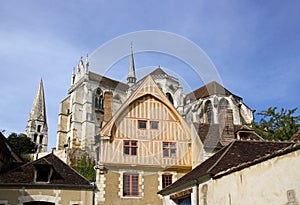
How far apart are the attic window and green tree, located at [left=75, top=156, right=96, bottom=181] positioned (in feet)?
42.9

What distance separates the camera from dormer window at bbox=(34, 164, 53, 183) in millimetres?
15609

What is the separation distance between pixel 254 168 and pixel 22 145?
147 ft

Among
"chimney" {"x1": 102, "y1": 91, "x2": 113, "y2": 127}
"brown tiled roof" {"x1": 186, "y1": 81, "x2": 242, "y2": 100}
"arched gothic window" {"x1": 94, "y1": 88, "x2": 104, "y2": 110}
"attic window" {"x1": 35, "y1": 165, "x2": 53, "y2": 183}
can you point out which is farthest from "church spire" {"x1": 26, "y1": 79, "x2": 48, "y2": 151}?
"attic window" {"x1": 35, "y1": 165, "x2": 53, "y2": 183}

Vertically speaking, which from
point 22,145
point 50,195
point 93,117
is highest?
point 93,117

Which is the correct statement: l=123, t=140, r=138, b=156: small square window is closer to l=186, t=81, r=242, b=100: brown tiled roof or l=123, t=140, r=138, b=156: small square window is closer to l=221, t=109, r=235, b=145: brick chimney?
l=221, t=109, r=235, b=145: brick chimney

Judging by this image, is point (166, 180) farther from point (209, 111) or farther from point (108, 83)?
point (108, 83)

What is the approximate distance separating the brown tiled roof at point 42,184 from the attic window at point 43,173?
17 cm

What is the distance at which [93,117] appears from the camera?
5128 centimetres

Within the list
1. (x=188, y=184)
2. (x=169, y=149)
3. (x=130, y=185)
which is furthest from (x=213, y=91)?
(x=188, y=184)

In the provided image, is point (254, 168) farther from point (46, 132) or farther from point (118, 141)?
point (46, 132)

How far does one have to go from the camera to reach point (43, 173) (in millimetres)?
15867

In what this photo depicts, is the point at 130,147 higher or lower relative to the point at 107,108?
lower

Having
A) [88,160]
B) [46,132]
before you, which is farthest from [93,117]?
[46,132]

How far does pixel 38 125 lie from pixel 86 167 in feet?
163
